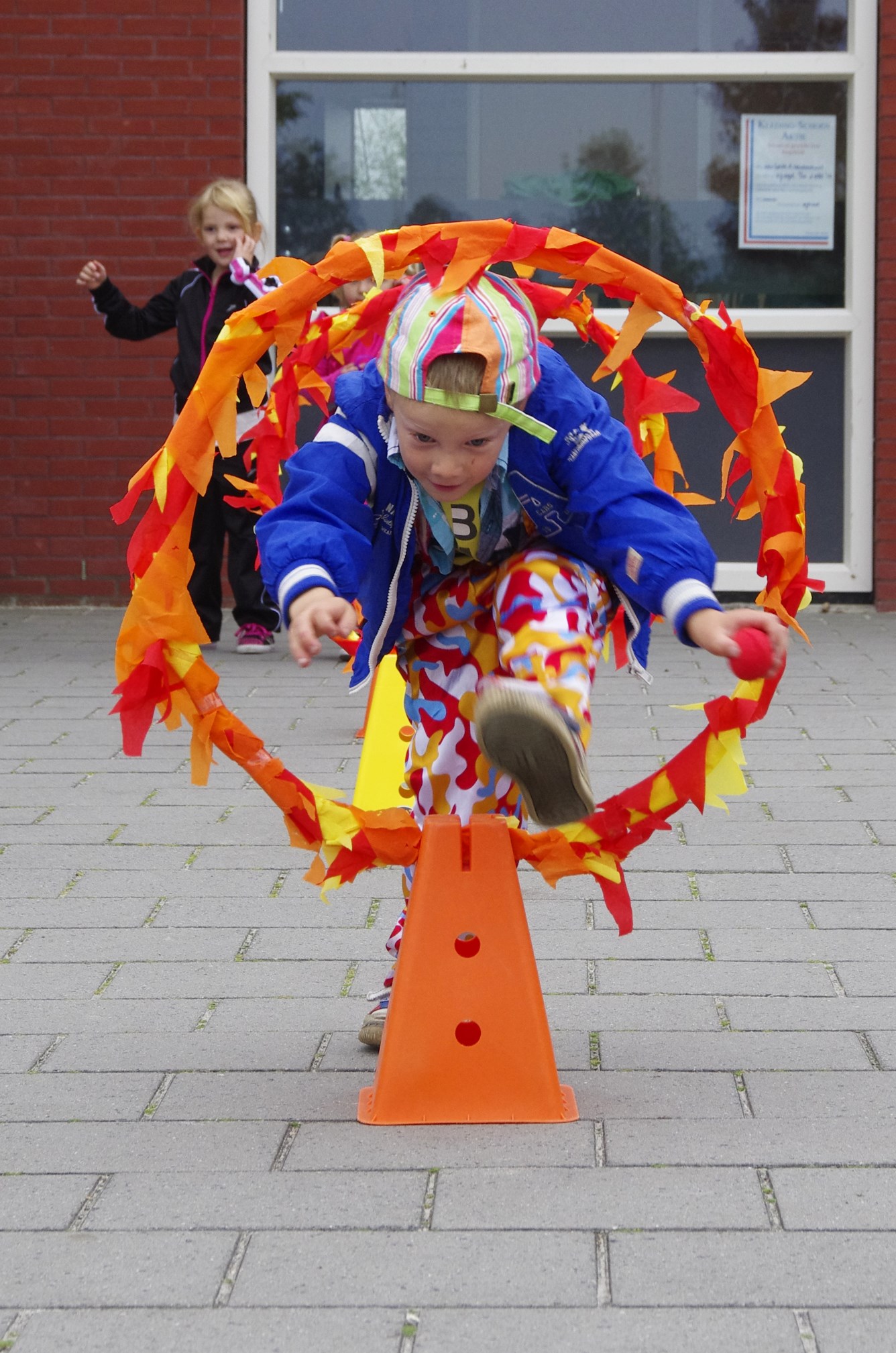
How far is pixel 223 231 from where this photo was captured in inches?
293

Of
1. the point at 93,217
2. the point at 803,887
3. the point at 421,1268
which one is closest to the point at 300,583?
the point at 421,1268

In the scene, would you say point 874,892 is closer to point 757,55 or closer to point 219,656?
point 219,656

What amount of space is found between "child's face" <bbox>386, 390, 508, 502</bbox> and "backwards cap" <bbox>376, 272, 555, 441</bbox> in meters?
0.02

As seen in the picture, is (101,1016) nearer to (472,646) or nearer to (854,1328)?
(472,646)

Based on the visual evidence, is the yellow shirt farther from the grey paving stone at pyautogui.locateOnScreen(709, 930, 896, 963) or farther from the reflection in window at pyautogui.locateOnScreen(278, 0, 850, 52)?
the reflection in window at pyautogui.locateOnScreen(278, 0, 850, 52)

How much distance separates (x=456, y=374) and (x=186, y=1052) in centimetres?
143

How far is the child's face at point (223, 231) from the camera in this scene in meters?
7.41

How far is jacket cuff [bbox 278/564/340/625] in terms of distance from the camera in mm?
2676

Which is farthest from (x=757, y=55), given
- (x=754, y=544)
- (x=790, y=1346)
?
(x=790, y=1346)

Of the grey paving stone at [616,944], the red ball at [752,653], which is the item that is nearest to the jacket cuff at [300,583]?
the red ball at [752,653]

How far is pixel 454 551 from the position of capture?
119 inches

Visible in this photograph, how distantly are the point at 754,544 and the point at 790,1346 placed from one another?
7194 millimetres

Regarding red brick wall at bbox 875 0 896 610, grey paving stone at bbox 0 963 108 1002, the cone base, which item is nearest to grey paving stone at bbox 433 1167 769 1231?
the cone base

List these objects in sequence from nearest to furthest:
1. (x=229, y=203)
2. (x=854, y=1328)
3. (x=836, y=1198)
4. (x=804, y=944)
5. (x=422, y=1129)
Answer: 1. (x=854, y=1328)
2. (x=836, y=1198)
3. (x=422, y=1129)
4. (x=804, y=944)
5. (x=229, y=203)
